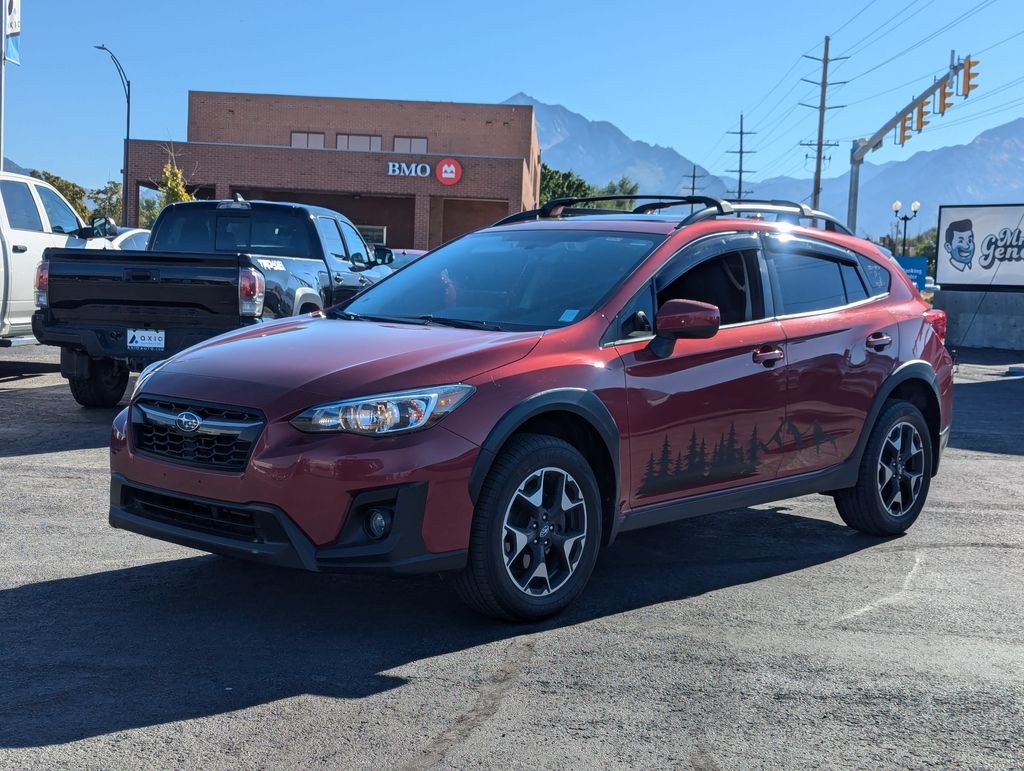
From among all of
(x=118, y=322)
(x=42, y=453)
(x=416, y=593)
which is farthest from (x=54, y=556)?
(x=118, y=322)

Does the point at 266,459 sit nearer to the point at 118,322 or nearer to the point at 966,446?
the point at 118,322

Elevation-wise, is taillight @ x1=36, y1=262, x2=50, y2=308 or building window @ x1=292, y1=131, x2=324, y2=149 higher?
building window @ x1=292, y1=131, x2=324, y2=149

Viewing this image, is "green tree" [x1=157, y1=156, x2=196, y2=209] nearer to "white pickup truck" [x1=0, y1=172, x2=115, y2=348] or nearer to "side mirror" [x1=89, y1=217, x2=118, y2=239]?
"side mirror" [x1=89, y1=217, x2=118, y2=239]

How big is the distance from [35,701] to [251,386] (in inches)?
54.9

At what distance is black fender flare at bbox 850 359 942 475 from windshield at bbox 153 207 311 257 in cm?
690

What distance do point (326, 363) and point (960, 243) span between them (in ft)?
87.5

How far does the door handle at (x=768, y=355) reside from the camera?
5.81 meters

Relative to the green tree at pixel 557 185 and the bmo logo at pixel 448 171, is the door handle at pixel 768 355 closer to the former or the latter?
the bmo logo at pixel 448 171

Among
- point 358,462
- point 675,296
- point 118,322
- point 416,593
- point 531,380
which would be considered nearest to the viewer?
point 358,462

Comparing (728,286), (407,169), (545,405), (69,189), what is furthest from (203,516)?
(69,189)

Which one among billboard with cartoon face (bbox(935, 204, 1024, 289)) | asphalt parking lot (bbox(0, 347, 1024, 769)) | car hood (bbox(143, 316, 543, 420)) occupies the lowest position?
asphalt parking lot (bbox(0, 347, 1024, 769))

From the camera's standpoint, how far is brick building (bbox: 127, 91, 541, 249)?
48562 millimetres

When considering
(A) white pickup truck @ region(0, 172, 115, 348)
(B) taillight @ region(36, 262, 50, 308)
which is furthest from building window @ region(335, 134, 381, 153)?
(B) taillight @ region(36, 262, 50, 308)

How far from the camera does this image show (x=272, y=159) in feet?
159
